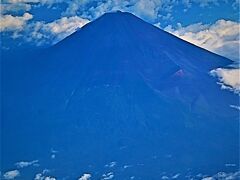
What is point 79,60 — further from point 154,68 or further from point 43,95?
point 154,68

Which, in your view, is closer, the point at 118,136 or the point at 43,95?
the point at 118,136

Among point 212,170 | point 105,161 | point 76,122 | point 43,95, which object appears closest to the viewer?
point 212,170

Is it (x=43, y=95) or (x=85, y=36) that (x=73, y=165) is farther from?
(x=85, y=36)

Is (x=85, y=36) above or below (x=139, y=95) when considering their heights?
above

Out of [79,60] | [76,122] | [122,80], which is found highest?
[79,60]

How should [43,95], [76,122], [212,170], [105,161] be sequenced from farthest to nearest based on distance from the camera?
[43,95] < [76,122] < [105,161] < [212,170]

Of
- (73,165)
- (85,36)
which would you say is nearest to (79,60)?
(85,36)
